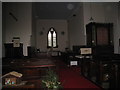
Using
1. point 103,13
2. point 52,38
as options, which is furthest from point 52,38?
point 103,13

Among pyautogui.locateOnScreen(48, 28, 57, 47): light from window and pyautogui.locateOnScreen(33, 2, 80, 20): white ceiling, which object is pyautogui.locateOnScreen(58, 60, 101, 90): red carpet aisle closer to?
pyautogui.locateOnScreen(33, 2, 80, 20): white ceiling

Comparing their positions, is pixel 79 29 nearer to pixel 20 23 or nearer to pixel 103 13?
pixel 103 13

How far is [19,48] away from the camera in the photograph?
268 inches

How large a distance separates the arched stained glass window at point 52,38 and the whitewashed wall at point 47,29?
36cm

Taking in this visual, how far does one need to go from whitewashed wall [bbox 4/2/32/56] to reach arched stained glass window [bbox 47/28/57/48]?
23.3ft

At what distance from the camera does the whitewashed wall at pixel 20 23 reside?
7.18 meters

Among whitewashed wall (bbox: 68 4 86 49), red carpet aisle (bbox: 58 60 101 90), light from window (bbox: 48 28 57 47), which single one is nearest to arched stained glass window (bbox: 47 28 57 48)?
light from window (bbox: 48 28 57 47)

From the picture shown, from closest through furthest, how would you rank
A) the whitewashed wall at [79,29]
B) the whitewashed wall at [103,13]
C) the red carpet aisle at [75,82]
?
1. the red carpet aisle at [75,82]
2. the whitewashed wall at [103,13]
3. the whitewashed wall at [79,29]

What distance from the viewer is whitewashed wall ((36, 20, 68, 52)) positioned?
14.2 meters

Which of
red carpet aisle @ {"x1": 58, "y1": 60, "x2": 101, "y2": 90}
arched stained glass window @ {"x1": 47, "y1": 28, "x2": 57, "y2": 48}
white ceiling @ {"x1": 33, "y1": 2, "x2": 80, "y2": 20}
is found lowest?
red carpet aisle @ {"x1": 58, "y1": 60, "x2": 101, "y2": 90}

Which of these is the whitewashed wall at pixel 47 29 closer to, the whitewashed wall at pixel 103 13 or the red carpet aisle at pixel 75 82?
the whitewashed wall at pixel 103 13

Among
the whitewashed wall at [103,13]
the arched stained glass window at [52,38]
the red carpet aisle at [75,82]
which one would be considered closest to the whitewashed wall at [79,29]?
the whitewashed wall at [103,13]

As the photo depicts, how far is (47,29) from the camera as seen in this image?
14.4 metres

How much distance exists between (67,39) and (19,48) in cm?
847
